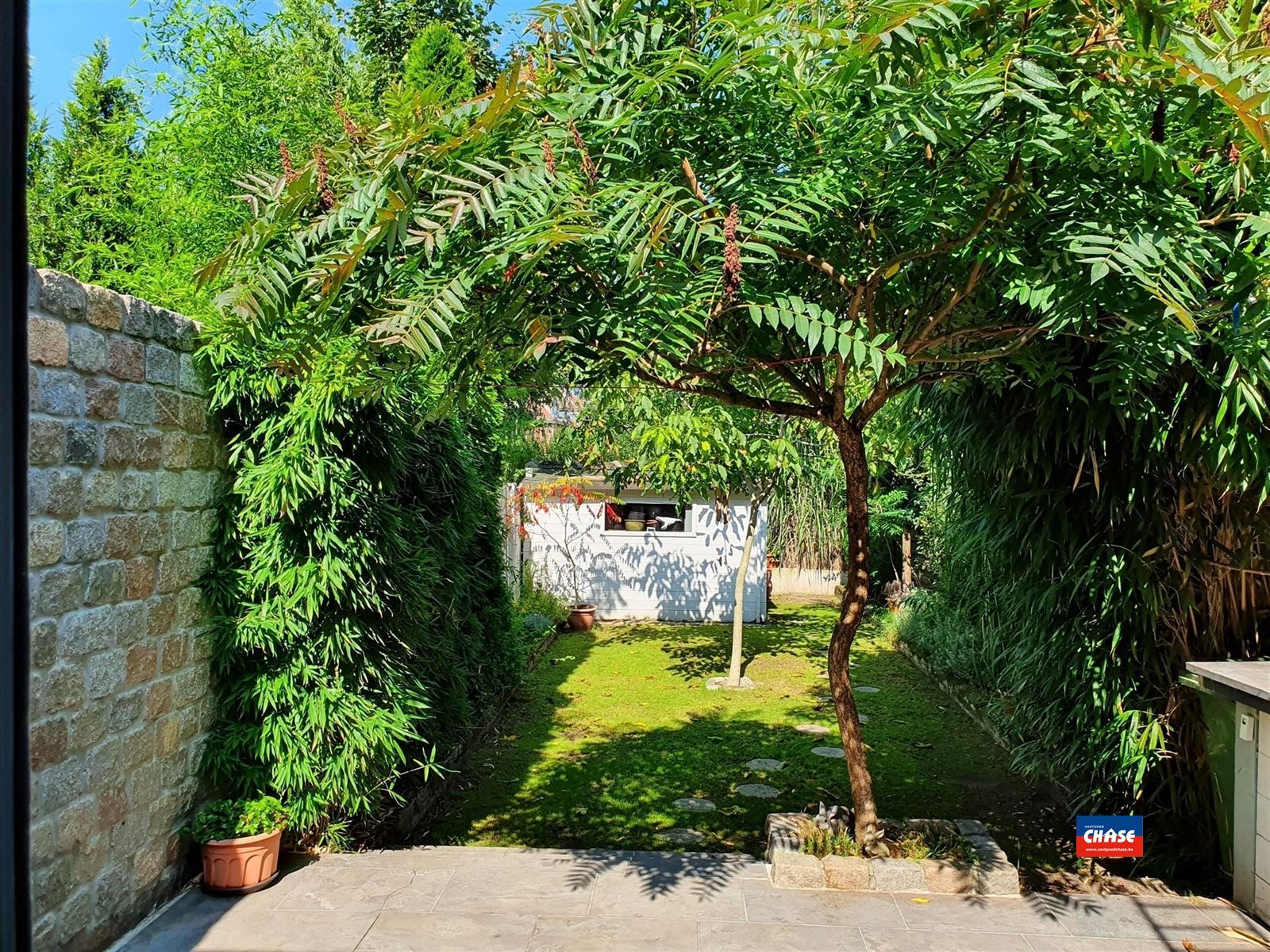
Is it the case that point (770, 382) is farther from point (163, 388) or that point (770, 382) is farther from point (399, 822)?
point (399, 822)

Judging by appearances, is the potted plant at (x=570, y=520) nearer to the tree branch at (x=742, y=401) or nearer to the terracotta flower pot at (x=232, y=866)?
the tree branch at (x=742, y=401)

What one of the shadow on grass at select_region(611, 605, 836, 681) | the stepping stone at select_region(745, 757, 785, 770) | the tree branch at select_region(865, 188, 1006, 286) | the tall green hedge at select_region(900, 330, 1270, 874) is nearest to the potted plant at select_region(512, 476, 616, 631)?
the shadow on grass at select_region(611, 605, 836, 681)

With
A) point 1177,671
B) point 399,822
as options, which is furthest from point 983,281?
point 399,822

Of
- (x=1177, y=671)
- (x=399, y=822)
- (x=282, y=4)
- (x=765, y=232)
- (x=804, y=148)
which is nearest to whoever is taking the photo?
(x=765, y=232)

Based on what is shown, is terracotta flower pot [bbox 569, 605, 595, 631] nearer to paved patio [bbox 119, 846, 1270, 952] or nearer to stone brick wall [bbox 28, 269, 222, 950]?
paved patio [bbox 119, 846, 1270, 952]

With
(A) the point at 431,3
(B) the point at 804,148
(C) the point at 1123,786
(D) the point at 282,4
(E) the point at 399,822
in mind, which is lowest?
(E) the point at 399,822

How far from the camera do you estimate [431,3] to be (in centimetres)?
1158

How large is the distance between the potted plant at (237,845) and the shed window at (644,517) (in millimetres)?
10035

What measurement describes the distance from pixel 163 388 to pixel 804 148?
9.05ft

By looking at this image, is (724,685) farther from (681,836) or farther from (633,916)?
(633,916)

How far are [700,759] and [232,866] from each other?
379 centimetres

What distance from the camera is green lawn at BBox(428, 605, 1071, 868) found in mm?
5379

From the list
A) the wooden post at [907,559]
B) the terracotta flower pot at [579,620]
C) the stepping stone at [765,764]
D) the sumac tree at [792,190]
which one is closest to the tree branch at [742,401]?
the sumac tree at [792,190]

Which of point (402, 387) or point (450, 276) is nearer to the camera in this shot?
point (450, 276)
